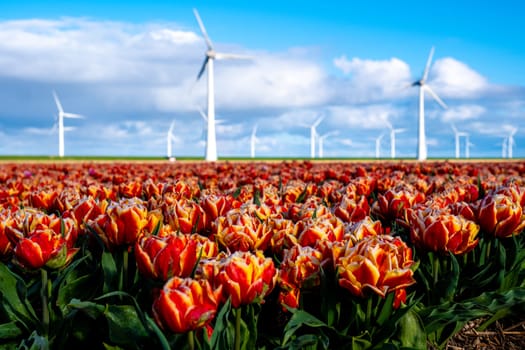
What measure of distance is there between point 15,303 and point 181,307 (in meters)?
1.41

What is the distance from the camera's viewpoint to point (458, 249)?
312 centimetres

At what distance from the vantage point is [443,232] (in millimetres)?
3039

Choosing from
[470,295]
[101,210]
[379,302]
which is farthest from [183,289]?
[470,295]

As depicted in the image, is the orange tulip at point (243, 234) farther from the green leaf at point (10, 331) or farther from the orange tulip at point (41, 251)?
the green leaf at point (10, 331)

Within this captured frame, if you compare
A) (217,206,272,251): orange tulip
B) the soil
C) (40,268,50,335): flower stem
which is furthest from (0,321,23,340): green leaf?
the soil

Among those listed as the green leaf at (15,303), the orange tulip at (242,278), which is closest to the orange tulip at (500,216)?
the orange tulip at (242,278)

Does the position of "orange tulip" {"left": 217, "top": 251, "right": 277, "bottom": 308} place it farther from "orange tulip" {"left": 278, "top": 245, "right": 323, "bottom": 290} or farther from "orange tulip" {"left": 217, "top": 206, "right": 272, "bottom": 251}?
"orange tulip" {"left": 217, "top": 206, "right": 272, "bottom": 251}

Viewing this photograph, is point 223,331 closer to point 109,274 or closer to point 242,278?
point 242,278

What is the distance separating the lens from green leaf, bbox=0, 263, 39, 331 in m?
2.81

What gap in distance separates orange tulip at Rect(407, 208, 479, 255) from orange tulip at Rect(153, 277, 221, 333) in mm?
1610

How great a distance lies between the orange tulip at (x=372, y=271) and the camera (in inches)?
92.0

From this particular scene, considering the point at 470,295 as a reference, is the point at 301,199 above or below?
above

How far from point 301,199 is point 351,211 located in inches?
66.4

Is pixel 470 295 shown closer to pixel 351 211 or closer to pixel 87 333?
pixel 351 211
